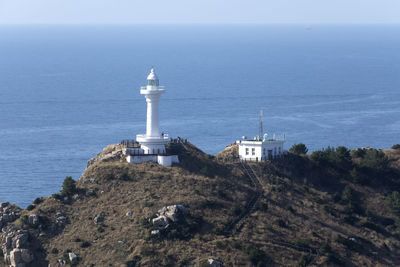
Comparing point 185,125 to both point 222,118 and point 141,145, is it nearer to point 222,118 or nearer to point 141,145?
point 222,118

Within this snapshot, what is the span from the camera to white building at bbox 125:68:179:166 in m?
104

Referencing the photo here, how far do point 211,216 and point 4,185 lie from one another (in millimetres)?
49187

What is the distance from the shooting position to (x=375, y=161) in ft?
365

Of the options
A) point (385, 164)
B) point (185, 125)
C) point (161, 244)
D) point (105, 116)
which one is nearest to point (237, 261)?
point (161, 244)

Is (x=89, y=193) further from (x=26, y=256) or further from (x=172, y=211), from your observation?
(x=26, y=256)

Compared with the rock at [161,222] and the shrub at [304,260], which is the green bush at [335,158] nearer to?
the shrub at [304,260]

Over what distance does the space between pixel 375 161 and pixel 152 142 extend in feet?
90.3

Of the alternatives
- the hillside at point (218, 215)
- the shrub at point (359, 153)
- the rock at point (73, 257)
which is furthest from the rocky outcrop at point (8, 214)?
the shrub at point (359, 153)

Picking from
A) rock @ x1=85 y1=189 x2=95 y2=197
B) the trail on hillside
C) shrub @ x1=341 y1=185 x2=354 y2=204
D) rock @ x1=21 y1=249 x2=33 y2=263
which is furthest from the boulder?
shrub @ x1=341 y1=185 x2=354 y2=204

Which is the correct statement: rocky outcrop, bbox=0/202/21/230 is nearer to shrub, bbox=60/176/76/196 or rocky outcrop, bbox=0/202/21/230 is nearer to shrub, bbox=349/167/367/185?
shrub, bbox=60/176/76/196

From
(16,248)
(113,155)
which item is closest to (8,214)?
(16,248)

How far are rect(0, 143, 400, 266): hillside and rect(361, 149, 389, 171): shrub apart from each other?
122 mm

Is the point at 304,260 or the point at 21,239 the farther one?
the point at 21,239

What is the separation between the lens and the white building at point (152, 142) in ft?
341
